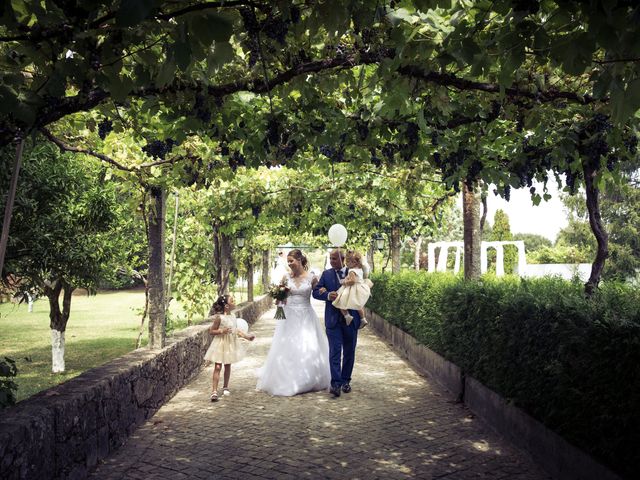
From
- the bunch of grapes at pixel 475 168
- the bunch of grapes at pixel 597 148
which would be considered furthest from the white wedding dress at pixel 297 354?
the bunch of grapes at pixel 597 148

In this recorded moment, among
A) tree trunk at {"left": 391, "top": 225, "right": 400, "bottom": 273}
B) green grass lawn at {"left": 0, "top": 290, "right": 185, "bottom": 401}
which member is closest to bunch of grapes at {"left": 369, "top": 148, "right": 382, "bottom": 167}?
green grass lawn at {"left": 0, "top": 290, "right": 185, "bottom": 401}

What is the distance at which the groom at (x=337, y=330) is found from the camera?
8.96 m

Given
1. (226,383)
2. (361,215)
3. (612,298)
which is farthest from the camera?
(361,215)

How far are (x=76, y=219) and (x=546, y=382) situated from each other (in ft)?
31.6

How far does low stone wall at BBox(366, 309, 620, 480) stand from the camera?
468 centimetres

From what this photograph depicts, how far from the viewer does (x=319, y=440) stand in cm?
637

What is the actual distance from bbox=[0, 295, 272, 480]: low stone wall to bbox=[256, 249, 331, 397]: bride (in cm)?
162

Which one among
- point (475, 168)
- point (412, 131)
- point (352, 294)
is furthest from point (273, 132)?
point (352, 294)

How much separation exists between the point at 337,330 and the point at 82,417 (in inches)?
186

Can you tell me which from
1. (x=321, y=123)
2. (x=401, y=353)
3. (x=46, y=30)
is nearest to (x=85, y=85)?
(x=46, y=30)

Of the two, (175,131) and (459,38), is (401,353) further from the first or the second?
(459,38)

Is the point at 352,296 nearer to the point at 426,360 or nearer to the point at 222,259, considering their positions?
the point at 426,360

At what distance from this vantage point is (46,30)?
3510 millimetres

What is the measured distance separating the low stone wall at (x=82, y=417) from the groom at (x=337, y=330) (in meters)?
2.43
